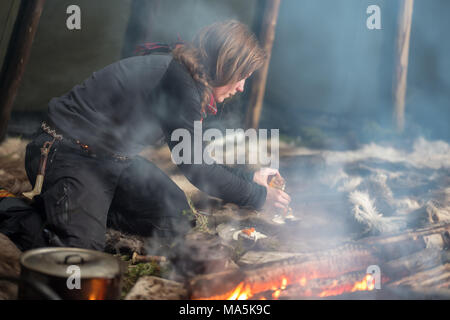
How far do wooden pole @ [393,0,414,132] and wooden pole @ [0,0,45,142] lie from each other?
Answer: 19.6 feet

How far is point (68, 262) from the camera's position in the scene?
2.23 m

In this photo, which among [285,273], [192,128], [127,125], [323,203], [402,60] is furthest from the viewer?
[402,60]

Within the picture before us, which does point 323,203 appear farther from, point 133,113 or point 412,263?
point 133,113

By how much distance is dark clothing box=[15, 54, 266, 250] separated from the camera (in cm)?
300

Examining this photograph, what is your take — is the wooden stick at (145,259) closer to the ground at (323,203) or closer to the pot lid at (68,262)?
the ground at (323,203)

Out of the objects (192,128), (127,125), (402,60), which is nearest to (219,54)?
(192,128)

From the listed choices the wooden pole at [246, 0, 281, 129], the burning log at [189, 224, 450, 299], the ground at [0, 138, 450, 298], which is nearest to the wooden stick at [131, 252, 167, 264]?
the ground at [0, 138, 450, 298]

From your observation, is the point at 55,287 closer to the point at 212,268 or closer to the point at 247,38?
the point at 212,268

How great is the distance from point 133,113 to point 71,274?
1.47 metres

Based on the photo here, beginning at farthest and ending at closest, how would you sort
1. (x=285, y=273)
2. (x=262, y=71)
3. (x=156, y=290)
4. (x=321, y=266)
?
1. (x=262, y=71)
2. (x=321, y=266)
3. (x=285, y=273)
4. (x=156, y=290)

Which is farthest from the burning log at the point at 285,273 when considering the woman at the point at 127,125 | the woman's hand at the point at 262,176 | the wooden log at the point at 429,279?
the woman's hand at the point at 262,176

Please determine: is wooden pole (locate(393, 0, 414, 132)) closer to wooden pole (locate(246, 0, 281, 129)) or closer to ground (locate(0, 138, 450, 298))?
ground (locate(0, 138, 450, 298))

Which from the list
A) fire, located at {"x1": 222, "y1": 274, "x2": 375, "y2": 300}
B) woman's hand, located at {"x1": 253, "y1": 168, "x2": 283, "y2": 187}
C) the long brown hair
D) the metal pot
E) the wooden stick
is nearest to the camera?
the metal pot
